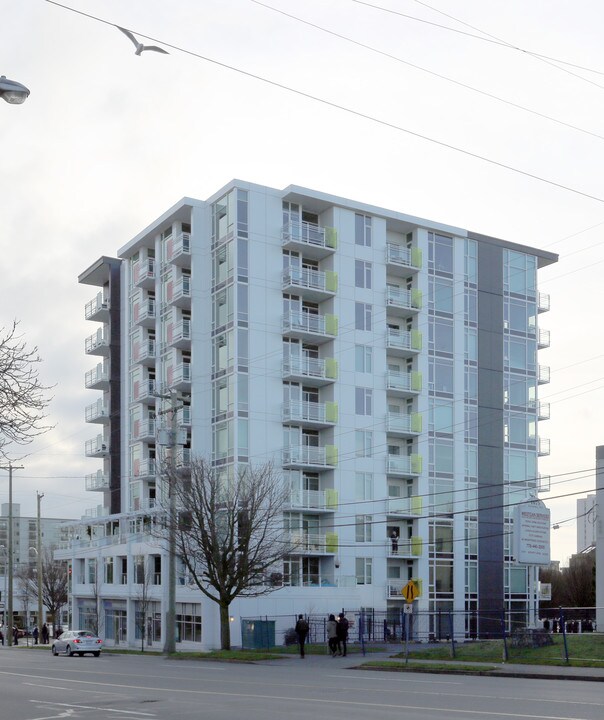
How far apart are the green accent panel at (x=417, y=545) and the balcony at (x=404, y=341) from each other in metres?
11.6

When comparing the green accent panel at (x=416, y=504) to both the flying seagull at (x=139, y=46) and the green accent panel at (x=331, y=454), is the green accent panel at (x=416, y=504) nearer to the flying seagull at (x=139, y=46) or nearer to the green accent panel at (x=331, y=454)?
the green accent panel at (x=331, y=454)

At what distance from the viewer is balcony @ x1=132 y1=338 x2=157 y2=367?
231 ft

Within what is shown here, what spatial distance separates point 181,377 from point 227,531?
719 inches

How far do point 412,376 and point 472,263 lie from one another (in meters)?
9.78

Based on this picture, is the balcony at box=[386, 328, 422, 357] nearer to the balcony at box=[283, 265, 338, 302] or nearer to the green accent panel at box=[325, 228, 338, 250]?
the balcony at box=[283, 265, 338, 302]

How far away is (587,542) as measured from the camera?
19038cm

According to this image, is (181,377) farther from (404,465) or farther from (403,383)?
(404,465)

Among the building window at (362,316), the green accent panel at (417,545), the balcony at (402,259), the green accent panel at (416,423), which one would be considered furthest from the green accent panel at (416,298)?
the green accent panel at (417,545)

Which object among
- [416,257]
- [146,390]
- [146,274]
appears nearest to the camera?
[416,257]

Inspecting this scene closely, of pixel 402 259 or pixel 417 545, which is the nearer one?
pixel 417 545

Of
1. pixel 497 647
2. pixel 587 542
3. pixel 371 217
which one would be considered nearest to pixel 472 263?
pixel 371 217

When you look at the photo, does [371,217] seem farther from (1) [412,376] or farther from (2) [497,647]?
(2) [497,647]

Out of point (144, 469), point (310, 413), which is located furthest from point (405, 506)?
point (144, 469)

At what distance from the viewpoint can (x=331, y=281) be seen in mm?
66125
